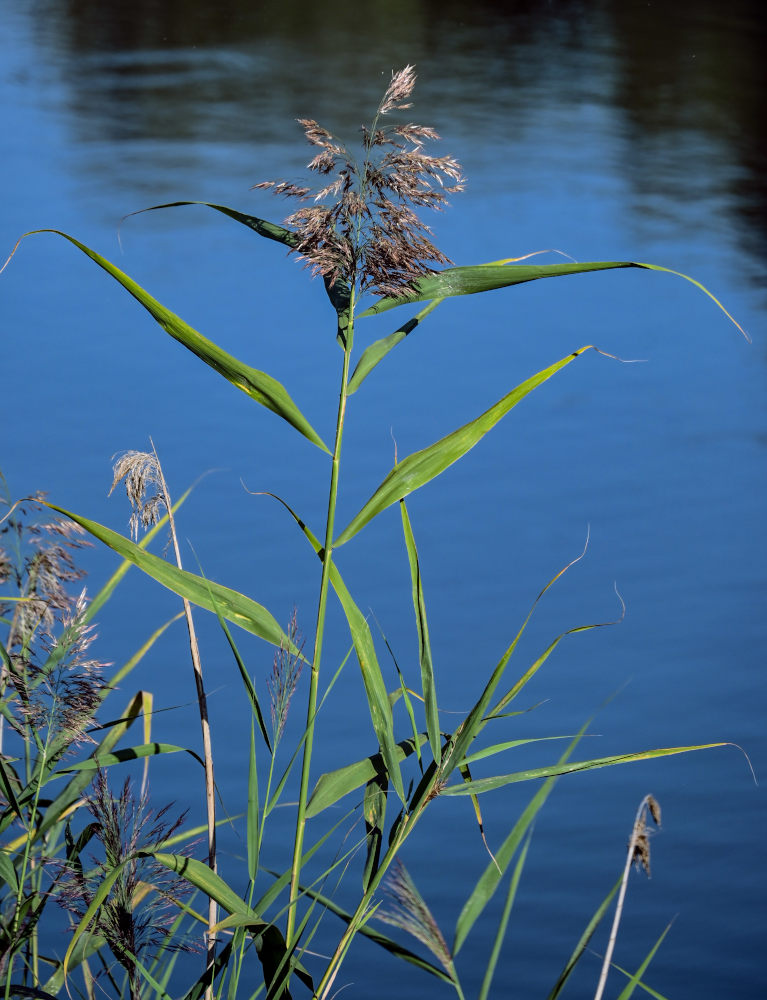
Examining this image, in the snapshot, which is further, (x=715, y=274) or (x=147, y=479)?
(x=715, y=274)

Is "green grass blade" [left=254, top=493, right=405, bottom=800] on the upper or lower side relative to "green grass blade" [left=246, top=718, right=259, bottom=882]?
upper

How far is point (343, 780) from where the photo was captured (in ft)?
2.93

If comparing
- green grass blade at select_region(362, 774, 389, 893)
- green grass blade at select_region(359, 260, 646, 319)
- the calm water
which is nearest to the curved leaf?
green grass blade at select_region(359, 260, 646, 319)

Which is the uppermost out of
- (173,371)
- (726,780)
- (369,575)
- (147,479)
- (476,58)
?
(476,58)

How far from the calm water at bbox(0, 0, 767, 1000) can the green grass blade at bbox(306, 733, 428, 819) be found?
2.38 feet

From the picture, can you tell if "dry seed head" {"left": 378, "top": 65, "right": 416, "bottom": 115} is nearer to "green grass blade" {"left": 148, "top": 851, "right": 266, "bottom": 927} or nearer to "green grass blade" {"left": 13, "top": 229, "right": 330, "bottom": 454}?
"green grass blade" {"left": 13, "top": 229, "right": 330, "bottom": 454}

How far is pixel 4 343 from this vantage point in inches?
137

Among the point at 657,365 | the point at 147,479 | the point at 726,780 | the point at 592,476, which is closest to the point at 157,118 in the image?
the point at 657,365

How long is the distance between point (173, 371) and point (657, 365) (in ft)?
4.54

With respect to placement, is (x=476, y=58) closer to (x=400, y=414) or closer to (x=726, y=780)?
(x=400, y=414)

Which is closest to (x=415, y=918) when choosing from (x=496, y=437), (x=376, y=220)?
(x=376, y=220)

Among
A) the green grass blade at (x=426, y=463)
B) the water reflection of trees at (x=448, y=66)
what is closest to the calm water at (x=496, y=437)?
the water reflection of trees at (x=448, y=66)

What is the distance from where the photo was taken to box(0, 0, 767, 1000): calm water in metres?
1.87

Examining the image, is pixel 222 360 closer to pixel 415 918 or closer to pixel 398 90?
pixel 398 90
